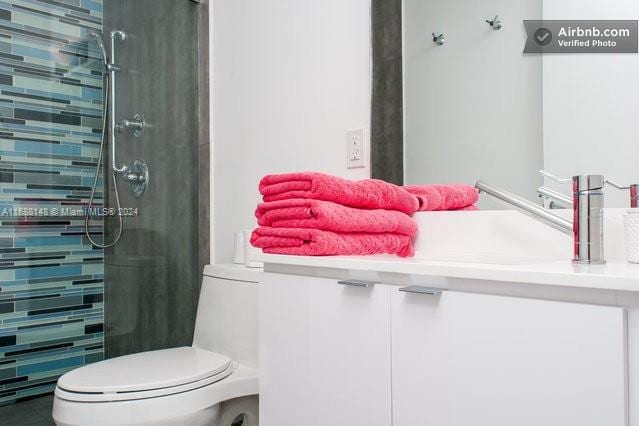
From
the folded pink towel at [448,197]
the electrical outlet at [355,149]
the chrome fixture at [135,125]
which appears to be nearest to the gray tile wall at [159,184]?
the chrome fixture at [135,125]

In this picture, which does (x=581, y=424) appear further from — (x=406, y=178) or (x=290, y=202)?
(x=406, y=178)

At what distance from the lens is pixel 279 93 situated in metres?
1.67

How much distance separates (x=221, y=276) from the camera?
1.57 metres

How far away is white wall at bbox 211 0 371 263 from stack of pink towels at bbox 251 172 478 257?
340 millimetres

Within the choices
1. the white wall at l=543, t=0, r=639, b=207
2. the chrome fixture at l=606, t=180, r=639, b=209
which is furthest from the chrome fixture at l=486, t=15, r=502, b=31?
the chrome fixture at l=606, t=180, r=639, b=209

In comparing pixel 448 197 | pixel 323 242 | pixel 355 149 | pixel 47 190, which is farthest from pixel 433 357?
pixel 47 190

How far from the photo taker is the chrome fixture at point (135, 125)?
1.75 meters

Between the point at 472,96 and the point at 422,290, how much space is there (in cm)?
63

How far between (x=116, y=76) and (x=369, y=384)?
1.42 m

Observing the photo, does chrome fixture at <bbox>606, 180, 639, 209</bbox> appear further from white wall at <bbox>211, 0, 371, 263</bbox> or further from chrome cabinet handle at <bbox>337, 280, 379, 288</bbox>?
white wall at <bbox>211, 0, 371, 263</bbox>

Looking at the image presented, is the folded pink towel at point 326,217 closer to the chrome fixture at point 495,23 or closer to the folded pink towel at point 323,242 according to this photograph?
the folded pink towel at point 323,242

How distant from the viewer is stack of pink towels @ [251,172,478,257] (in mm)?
971

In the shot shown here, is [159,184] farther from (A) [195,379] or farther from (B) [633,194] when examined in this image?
(B) [633,194]

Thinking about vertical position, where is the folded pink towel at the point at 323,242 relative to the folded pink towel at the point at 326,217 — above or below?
below
